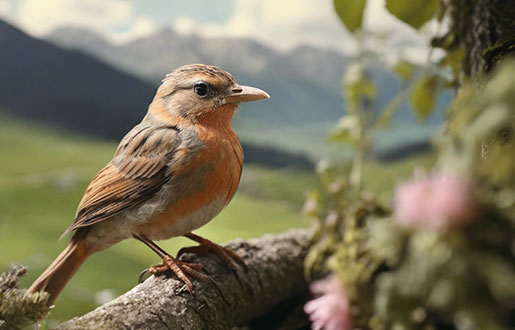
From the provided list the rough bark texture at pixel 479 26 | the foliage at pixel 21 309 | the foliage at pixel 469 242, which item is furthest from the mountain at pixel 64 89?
the foliage at pixel 469 242

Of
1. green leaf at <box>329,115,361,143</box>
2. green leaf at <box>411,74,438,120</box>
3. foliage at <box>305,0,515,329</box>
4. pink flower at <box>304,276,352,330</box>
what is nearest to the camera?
foliage at <box>305,0,515,329</box>

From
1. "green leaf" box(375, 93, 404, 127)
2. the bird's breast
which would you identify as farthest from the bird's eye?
"green leaf" box(375, 93, 404, 127)

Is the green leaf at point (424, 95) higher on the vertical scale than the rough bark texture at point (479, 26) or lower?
lower

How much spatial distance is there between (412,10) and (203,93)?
1.41ft

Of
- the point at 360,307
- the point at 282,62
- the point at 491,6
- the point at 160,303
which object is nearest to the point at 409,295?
the point at 360,307

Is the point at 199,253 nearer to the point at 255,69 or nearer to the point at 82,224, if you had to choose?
the point at 82,224

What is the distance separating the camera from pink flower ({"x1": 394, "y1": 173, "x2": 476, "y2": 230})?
1.10 ft

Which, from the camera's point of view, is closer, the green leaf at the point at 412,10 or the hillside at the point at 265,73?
the green leaf at the point at 412,10

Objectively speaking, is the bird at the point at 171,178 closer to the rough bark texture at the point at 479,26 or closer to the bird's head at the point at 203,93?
the bird's head at the point at 203,93

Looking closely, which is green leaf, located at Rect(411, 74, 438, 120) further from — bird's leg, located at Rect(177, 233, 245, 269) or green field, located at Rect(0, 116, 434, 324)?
bird's leg, located at Rect(177, 233, 245, 269)

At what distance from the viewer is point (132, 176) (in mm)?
906

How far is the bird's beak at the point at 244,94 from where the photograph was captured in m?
0.90

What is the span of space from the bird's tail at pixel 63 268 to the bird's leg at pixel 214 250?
20 cm

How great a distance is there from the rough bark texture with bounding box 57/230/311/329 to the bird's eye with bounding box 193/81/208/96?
31 cm
